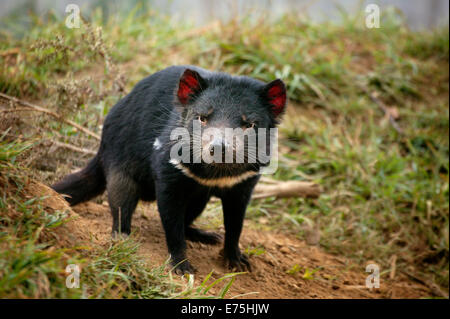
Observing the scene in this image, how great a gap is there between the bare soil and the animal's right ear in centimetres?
96

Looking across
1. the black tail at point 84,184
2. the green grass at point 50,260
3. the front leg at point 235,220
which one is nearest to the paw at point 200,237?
the front leg at point 235,220

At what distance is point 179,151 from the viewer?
2855mm

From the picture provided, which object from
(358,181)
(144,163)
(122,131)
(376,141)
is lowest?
(358,181)

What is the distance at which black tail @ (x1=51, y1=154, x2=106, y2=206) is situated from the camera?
Result: 11.4 ft

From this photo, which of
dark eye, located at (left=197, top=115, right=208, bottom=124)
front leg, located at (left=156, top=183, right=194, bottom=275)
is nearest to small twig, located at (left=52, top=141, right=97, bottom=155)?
front leg, located at (left=156, top=183, right=194, bottom=275)

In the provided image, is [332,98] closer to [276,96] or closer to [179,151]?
[276,96]

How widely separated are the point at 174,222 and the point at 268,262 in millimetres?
1046

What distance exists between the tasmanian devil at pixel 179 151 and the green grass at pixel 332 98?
673mm

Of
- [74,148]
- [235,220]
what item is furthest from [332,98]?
[74,148]

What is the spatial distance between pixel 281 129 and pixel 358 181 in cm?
115

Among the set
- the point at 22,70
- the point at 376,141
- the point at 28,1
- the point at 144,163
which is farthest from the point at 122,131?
the point at 28,1

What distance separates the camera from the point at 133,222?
3.62 metres

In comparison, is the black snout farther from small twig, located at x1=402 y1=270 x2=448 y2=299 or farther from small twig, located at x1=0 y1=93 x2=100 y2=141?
small twig, located at x1=402 y1=270 x2=448 y2=299

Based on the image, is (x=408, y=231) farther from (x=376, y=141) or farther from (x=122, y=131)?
(x=122, y=131)
